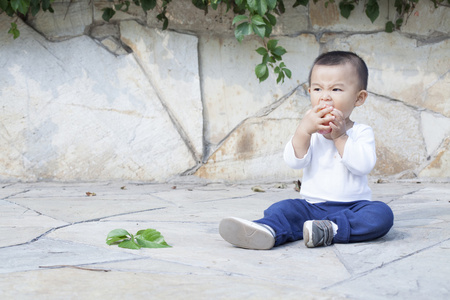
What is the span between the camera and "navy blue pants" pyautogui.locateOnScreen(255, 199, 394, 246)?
6.16 ft

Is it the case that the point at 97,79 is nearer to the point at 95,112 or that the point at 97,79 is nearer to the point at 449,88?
the point at 95,112

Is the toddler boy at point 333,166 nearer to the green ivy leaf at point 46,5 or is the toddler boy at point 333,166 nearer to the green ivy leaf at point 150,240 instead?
the green ivy leaf at point 150,240

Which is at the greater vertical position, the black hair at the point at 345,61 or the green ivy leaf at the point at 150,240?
the black hair at the point at 345,61

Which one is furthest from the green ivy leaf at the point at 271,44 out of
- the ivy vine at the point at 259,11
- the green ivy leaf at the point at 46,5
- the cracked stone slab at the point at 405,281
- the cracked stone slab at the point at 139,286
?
the cracked stone slab at the point at 139,286

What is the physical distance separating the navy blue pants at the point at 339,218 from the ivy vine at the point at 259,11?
4.75ft

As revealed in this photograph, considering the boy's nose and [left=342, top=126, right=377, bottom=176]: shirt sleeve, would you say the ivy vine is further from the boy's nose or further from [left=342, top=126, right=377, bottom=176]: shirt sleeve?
[left=342, top=126, right=377, bottom=176]: shirt sleeve

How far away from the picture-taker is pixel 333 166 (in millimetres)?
2029

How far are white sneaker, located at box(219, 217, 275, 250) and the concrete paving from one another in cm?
3

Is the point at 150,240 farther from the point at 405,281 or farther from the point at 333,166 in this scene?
the point at 405,281

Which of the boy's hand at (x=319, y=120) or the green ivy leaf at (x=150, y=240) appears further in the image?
the boy's hand at (x=319, y=120)

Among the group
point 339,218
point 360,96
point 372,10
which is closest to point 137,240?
point 339,218

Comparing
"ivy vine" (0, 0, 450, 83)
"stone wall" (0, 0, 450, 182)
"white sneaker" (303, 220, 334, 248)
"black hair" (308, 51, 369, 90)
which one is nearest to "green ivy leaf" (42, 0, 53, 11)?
"ivy vine" (0, 0, 450, 83)

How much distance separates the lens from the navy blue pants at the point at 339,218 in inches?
73.9

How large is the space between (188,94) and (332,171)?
200 cm
